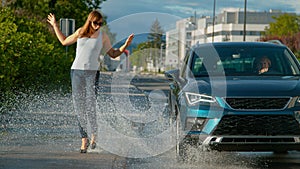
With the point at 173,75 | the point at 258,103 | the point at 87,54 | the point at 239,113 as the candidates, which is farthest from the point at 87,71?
the point at 258,103

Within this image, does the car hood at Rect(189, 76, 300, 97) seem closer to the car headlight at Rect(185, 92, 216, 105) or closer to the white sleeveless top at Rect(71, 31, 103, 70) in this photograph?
the car headlight at Rect(185, 92, 216, 105)

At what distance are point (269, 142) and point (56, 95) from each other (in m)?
12.1

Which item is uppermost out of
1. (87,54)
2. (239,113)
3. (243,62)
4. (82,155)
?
(87,54)

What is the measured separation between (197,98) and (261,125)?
81cm

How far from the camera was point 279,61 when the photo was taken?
339 inches

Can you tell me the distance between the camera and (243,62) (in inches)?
330

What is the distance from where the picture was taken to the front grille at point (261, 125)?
6664mm

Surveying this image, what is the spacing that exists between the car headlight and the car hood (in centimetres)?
5

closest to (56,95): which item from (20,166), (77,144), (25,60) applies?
(25,60)

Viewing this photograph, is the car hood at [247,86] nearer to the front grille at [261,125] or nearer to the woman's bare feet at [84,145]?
the front grille at [261,125]

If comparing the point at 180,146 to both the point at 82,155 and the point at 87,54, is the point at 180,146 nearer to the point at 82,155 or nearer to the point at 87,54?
the point at 82,155

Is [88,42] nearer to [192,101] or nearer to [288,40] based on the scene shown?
[192,101]

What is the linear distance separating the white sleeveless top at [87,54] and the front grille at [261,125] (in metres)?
2.11

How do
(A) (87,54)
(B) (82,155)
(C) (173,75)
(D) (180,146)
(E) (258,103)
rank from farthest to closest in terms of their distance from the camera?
1. (C) (173,75)
2. (A) (87,54)
3. (B) (82,155)
4. (D) (180,146)
5. (E) (258,103)
